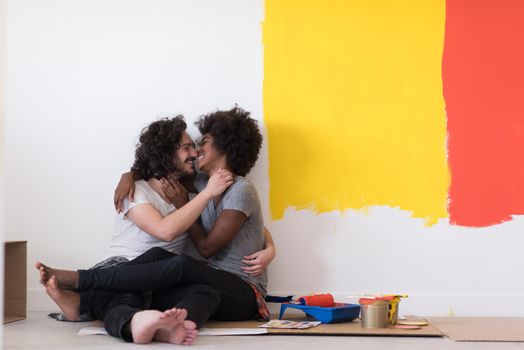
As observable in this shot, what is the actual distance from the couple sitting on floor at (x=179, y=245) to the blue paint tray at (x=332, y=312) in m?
0.17

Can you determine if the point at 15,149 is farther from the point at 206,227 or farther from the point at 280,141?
the point at 280,141

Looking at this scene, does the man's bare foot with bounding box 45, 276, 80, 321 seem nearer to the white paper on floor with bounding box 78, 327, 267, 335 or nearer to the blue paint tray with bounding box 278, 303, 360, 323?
the white paper on floor with bounding box 78, 327, 267, 335

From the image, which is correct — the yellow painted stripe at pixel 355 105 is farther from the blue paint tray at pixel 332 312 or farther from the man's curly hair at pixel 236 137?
the blue paint tray at pixel 332 312

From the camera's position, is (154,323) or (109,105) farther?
(109,105)

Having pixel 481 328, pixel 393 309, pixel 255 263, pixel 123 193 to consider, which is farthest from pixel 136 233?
pixel 481 328

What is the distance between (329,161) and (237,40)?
2.20 feet

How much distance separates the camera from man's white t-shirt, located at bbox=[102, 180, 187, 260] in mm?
2746

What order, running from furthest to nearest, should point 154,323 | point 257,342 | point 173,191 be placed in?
point 173,191
point 257,342
point 154,323

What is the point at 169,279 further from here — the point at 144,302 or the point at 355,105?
the point at 355,105

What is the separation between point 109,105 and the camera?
122 inches

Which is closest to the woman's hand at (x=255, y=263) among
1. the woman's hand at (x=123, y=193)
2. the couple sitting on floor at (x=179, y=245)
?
the couple sitting on floor at (x=179, y=245)

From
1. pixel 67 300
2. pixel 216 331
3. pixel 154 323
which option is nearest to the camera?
pixel 154 323

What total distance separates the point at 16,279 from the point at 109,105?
0.84m

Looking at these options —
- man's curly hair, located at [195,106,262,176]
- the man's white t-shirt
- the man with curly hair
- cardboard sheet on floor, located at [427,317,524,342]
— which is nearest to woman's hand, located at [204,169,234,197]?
the man with curly hair
